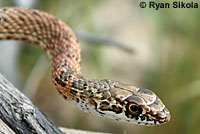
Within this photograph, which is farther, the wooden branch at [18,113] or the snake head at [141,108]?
the snake head at [141,108]

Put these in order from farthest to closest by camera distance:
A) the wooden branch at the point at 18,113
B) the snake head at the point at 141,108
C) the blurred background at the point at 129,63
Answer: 1. the blurred background at the point at 129,63
2. the snake head at the point at 141,108
3. the wooden branch at the point at 18,113

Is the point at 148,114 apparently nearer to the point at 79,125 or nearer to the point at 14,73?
the point at 14,73

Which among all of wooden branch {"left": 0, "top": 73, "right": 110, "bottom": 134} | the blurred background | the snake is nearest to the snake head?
the snake

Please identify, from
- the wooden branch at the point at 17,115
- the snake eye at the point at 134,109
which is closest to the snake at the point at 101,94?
the snake eye at the point at 134,109

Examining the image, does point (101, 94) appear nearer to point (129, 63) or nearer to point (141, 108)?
point (141, 108)

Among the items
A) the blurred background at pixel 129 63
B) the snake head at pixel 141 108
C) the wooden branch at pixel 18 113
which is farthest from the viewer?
the blurred background at pixel 129 63

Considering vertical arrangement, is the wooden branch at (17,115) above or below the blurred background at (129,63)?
above

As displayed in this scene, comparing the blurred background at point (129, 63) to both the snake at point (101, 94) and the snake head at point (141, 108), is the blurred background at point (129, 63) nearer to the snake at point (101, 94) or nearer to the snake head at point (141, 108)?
the snake at point (101, 94)
